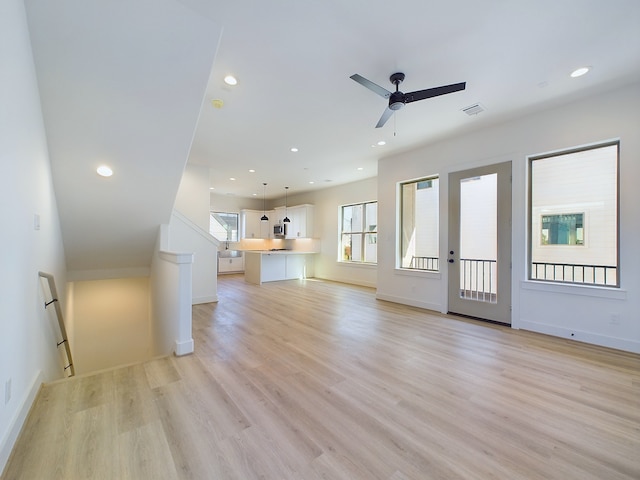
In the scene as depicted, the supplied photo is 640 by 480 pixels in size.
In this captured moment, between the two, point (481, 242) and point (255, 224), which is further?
point (255, 224)

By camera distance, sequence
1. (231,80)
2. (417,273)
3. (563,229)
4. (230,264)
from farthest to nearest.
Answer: (230,264) < (417,273) < (563,229) < (231,80)

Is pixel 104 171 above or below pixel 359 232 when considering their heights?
above

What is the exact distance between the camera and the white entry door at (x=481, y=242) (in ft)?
13.1

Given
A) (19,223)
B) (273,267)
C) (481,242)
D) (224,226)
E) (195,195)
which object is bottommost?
(273,267)

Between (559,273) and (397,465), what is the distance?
378 cm

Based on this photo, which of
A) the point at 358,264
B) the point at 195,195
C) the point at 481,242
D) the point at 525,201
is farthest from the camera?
the point at 358,264

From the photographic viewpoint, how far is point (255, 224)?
10.3 m

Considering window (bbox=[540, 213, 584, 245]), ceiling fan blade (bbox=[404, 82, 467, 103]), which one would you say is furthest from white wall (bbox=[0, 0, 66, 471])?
window (bbox=[540, 213, 584, 245])

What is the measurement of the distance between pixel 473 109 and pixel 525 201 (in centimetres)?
153

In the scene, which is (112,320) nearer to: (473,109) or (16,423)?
(16,423)

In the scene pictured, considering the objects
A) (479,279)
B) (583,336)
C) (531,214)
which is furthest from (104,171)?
(583,336)

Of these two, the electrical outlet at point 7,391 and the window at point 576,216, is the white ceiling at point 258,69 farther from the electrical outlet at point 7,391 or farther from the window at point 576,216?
the electrical outlet at point 7,391

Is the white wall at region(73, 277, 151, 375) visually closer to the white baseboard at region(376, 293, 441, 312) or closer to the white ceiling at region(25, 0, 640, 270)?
the white ceiling at region(25, 0, 640, 270)

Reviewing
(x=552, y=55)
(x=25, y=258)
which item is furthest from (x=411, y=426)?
(x=552, y=55)
